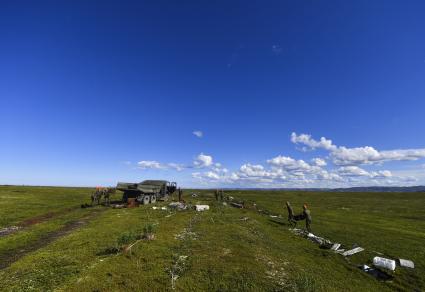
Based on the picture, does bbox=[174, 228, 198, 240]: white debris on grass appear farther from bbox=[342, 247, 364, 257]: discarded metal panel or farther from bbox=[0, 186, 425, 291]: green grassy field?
bbox=[342, 247, 364, 257]: discarded metal panel

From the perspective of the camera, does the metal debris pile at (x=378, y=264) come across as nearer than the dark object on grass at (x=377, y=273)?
No

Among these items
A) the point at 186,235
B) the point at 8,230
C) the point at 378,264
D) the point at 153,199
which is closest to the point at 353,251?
the point at 378,264

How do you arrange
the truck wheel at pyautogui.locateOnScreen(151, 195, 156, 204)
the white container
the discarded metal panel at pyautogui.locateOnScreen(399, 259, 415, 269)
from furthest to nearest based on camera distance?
the truck wheel at pyautogui.locateOnScreen(151, 195, 156, 204) < the discarded metal panel at pyautogui.locateOnScreen(399, 259, 415, 269) < the white container

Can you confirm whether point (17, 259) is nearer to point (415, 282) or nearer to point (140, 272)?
point (140, 272)

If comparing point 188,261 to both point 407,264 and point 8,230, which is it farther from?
point 8,230

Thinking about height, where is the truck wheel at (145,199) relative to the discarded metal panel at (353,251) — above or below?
above

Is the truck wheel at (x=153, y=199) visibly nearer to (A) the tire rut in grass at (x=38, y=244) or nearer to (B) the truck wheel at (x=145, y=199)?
(B) the truck wheel at (x=145, y=199)

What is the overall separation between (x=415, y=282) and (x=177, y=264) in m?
14.2

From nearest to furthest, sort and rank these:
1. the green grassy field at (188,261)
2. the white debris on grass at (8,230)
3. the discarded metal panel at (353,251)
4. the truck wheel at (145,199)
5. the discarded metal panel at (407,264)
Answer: the green grassy field at (188,261), the discarded metal panel at (407,264), the discarded metal panel at (353,251), the white debris on grass at (8,230), the truck wheel at (145,199)

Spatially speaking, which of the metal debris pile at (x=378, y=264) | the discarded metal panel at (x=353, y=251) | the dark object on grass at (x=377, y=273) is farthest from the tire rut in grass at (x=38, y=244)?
the discarded metal panel at (x=353, y=251)

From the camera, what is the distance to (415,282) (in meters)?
16.3

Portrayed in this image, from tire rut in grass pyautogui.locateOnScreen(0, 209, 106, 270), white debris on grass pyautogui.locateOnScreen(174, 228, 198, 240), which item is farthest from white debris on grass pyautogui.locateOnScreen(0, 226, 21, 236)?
white debris on grass pyautogui.locateOnScreen(174, 228, 198, 240)

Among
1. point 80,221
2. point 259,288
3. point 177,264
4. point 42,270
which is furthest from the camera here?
point 80,221

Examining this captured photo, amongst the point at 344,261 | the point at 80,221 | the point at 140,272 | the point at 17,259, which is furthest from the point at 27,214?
the point at 344,261
